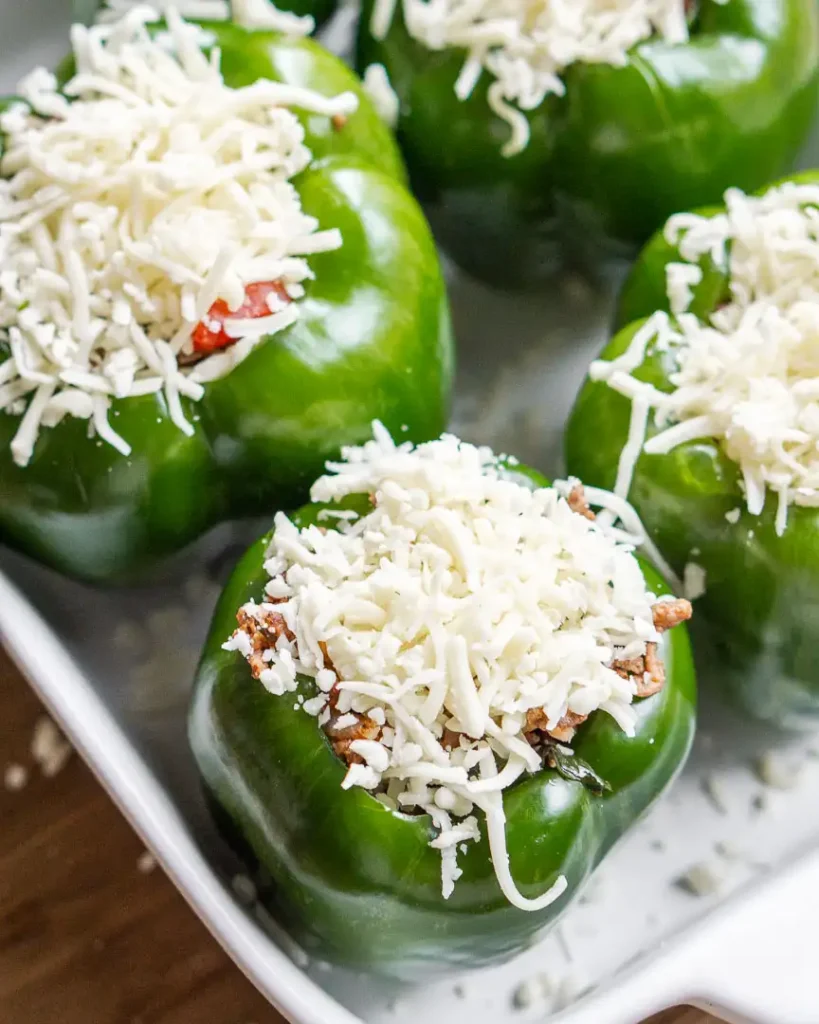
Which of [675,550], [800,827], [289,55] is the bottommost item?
[800,827]

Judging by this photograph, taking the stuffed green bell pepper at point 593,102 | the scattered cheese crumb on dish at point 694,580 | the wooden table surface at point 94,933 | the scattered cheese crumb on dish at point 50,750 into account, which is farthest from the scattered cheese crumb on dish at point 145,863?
the stuffed green bell pepper at point 593,102

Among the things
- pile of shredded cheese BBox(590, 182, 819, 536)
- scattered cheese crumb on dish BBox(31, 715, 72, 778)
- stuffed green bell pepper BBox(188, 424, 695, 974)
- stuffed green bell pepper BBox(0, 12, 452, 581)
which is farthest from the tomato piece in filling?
scattered cheese crumb on dish BBox(31, 715, 72, 778)

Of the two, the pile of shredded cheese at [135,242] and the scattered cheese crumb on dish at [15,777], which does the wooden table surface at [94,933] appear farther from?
the pile of shredded cheese at [135,242]

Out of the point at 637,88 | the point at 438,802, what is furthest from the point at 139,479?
the point at 637,88

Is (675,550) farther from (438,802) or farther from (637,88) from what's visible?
(637,88)

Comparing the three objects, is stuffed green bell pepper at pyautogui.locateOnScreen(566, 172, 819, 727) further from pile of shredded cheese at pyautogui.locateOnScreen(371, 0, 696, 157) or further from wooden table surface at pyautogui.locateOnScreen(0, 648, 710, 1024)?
wooden table surface at pyautogui.locateOnScreen(0, 648, 710, 1024)

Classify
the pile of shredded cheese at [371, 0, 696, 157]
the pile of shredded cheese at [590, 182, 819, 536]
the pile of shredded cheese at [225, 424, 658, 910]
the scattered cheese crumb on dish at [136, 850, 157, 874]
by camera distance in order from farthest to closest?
the pile of shredded cheese at [371, 0, 696, 157]
the scattered cheese crumb on dish at [136, 850, 157, 874]
the pile of shredded cheese at [590, 182, 819, 536]
the pile of shredded cheese at [225, 424, 658, 910]
